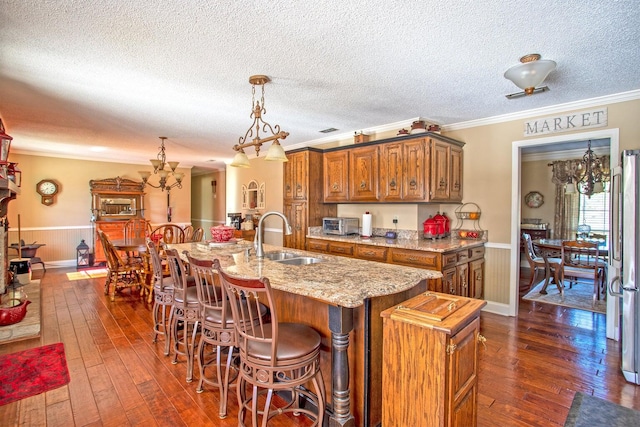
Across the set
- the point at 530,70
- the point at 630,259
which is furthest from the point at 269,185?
the point at 630,259

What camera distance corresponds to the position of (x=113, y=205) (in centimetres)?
765

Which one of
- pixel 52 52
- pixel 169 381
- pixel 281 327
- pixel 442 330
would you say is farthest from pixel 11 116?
pixel 442 330

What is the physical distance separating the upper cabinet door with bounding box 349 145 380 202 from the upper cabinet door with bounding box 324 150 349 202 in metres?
0.10

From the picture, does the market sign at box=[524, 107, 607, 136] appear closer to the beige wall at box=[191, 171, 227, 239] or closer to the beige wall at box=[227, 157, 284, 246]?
the beige wall at box=[227, 157, 284, 246]

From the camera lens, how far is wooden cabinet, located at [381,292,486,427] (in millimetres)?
1489

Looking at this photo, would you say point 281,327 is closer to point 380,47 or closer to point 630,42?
point 380,47

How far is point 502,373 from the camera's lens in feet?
8.65

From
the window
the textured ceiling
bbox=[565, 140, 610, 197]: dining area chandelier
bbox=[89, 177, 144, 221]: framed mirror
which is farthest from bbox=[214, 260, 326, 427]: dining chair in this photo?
the window

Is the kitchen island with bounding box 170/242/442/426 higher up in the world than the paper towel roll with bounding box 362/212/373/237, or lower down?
lower down

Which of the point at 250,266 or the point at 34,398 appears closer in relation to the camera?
the point at 34,398

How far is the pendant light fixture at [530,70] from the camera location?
249 centimetres

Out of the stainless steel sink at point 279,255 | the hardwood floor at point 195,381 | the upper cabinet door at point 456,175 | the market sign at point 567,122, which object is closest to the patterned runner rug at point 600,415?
the hardwood floor at point 195,381

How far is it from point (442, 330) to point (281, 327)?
0.95 m

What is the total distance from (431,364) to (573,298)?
4.49m
